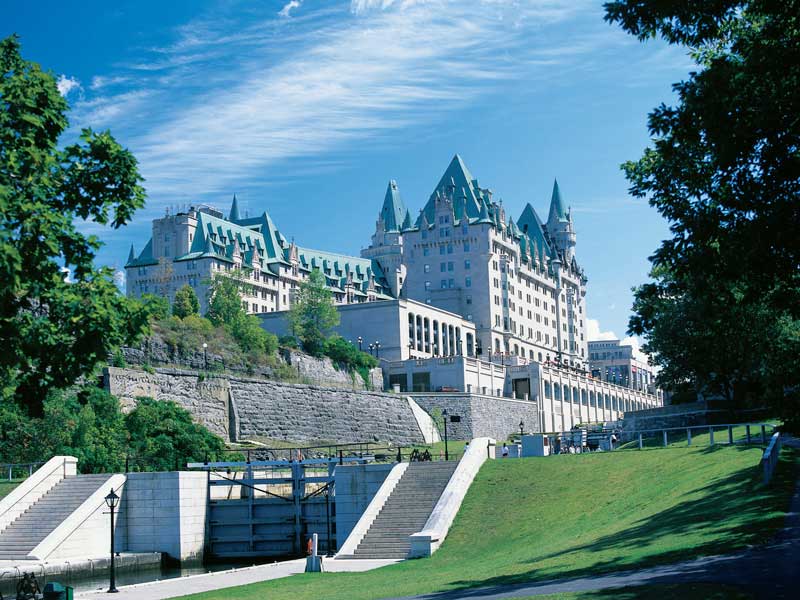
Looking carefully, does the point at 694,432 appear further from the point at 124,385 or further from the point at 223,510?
the point at 124,385

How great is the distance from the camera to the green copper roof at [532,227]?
574 ft

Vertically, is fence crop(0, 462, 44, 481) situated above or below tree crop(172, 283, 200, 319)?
below

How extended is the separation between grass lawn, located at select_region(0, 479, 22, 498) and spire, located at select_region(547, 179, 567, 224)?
494ft

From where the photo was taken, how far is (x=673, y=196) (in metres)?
20.6

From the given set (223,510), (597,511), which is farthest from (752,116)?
(223,510)

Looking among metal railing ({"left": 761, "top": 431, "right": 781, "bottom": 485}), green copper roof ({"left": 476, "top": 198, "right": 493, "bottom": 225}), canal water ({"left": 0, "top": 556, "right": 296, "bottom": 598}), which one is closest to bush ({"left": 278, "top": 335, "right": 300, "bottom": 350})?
canal water ({"left": 0, "top": 556, "right": 296, "bottom": 598})

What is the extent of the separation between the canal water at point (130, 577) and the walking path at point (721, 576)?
18567 mm

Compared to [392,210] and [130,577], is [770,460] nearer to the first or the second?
[130,577]

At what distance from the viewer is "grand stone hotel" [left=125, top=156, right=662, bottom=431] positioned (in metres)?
118

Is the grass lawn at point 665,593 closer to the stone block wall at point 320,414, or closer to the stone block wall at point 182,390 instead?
the stone block wall at point 182,390

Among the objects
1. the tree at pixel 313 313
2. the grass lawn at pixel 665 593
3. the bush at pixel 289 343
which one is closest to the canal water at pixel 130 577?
the grass lawn at pixel 665 593

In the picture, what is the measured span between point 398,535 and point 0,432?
82.6ft

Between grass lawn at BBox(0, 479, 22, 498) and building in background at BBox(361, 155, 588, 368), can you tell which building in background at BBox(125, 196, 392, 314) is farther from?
grass lawn at BBox(0, 479, 22, 498)

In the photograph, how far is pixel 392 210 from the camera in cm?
17175
